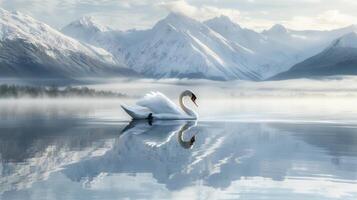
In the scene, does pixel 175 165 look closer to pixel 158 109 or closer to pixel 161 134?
pixel 161 134

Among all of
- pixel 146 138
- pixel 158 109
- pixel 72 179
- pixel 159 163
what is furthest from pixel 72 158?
pixel 158 109

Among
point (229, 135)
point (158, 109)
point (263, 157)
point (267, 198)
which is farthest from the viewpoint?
point (158, 109)

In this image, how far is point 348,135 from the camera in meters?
47.5

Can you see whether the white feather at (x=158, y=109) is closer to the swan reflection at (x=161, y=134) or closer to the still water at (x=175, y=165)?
the swan reflection at (x=161, y=134)

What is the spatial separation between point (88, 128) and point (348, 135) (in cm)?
1846

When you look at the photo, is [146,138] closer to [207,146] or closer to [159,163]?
[207,146]

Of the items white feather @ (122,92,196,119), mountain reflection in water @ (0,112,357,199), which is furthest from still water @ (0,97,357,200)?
white feather @ (122,92,196,119)

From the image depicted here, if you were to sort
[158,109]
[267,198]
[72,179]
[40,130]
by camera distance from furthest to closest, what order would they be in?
[158,109], [40,130], [72,179], [267,198]

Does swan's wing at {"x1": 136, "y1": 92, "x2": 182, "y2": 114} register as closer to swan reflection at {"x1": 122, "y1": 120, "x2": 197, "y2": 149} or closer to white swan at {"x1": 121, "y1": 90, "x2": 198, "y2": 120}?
white swan at {"x1": 121, "y1": 90, "x2": 198, "y2": 120}

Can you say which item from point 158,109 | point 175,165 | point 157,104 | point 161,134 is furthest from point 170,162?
point 158,109

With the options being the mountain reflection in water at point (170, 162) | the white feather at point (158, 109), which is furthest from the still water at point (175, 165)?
the white feather at point (158, 109)

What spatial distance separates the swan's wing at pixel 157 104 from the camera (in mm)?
63125

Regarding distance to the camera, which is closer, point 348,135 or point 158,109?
point 348,135

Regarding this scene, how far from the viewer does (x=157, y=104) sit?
63625 mm
